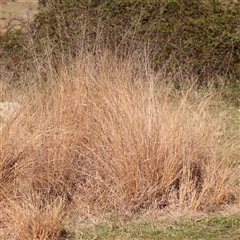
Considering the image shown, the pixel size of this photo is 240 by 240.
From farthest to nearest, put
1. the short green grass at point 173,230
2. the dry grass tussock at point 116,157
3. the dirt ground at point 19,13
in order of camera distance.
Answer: the dirt ground at point 19,13 → the dry grass tussock at point 116,157 → the short green grass at point 173,230

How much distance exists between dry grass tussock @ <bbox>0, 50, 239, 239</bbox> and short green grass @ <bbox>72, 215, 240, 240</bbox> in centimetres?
24

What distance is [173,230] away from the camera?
4.48 meters

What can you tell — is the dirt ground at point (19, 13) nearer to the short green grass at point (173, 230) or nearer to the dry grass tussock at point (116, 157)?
the dry grass tussock at point (116, 157)

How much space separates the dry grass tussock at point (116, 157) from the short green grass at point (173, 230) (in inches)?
9.4

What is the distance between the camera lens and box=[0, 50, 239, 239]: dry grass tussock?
4.81 m

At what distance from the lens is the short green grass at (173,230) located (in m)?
4.35

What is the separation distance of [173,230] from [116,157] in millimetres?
805

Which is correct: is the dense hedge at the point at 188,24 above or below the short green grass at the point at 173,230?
above

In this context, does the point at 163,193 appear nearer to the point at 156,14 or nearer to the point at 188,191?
the point at 188,191

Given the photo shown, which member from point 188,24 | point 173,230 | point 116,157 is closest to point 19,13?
point 188,24

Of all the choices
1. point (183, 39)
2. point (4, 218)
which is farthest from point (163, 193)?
point (183, 39)

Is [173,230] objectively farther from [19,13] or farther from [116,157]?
[19,13]

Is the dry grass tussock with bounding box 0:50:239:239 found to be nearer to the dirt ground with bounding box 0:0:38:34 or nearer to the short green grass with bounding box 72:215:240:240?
the short green grass with bounding box 72:215:240:240

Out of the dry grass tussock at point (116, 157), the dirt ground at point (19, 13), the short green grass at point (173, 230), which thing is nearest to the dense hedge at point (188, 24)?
the dirt ground at point (19, 13)
